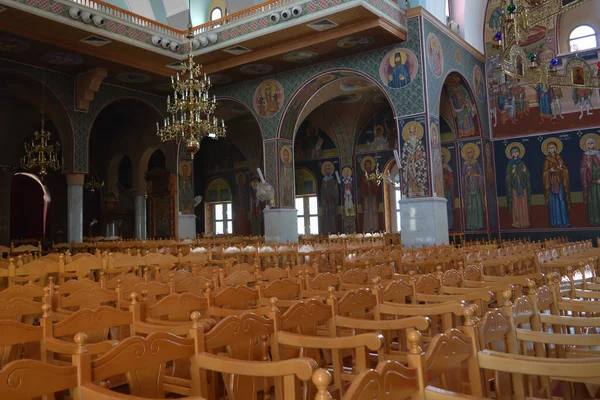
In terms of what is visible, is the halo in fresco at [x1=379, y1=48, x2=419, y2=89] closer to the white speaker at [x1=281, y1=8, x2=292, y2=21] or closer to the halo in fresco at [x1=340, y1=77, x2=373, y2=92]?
the halo in fresco at [x1=340, y1=77, x2=373, y2=92]

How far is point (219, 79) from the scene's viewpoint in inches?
647

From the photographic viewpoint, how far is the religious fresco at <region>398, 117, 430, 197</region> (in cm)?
1325

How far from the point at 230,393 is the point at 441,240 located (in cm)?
1175

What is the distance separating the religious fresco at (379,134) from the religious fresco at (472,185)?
10.3 feet

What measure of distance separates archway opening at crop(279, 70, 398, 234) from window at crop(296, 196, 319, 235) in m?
0.49

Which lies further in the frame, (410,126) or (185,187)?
(185,187)

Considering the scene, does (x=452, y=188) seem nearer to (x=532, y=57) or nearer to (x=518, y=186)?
(x=518, y=186)

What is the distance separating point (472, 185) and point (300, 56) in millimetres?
7297

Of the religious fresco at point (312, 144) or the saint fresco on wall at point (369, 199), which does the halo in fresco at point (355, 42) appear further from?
the religious fresco at point (312, 144)

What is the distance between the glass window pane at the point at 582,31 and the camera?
1656cm

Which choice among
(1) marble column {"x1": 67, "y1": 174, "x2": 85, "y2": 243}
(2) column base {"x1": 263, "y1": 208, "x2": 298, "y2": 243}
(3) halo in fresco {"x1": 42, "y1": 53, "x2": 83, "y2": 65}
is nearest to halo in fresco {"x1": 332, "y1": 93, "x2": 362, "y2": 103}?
(2) column base {"x1": 263, "y1": 208, "x2": 298, "y2": 243}

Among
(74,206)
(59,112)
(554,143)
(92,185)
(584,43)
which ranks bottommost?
(74,206)

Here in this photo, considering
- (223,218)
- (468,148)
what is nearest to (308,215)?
(223,218)

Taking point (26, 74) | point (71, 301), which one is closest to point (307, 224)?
point (26, 74)
